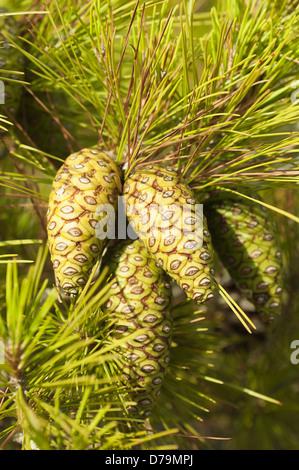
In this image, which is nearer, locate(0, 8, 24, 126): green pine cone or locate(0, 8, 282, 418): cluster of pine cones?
locate(0, 8, 282, 418): cluster of pine cones

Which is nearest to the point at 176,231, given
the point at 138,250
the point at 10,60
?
the point at 138,250

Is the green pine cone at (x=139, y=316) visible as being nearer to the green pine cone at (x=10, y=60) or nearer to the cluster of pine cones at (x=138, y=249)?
the cluster of pine cones at (x=138, y=249)

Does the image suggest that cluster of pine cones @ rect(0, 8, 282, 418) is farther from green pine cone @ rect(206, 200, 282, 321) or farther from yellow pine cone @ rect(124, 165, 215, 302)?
green pine cone @ rect(206, 200, 282, 321)

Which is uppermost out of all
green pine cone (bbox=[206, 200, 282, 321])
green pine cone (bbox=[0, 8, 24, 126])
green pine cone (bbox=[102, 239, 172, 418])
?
green pine cone (bbox=[0, 8, 24, 126])

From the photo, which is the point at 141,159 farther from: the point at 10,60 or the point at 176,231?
the point at 10,60

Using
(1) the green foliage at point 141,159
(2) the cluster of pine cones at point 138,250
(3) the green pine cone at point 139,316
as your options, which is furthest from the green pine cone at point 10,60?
(3) the green pine cone at point 139,316

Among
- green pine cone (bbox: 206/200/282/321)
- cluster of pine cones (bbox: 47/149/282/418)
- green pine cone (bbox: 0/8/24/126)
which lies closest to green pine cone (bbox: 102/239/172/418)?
cluster of pine cones (bbox: 47/149/282/418)

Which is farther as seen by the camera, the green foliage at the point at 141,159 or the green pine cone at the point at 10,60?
the green pine cone at the point at 10,60
